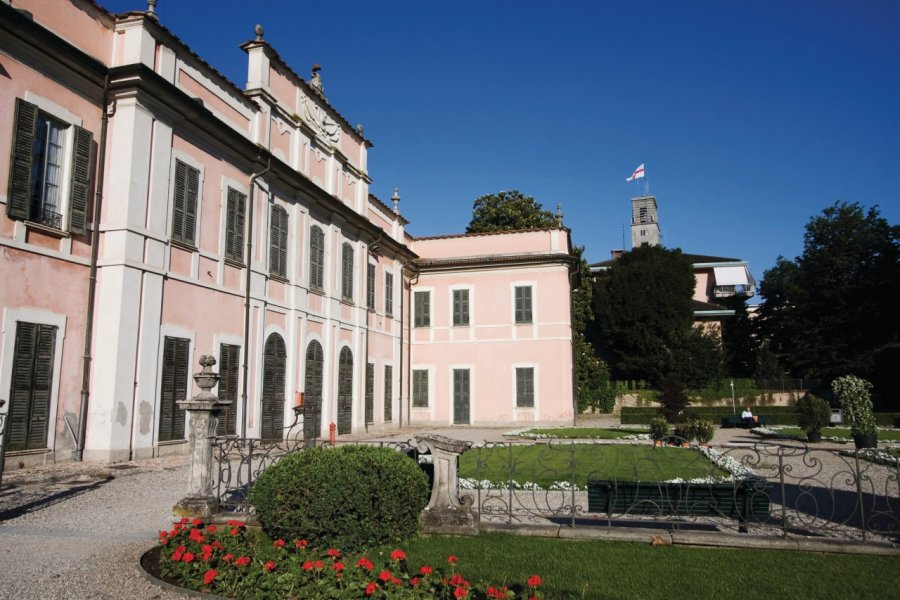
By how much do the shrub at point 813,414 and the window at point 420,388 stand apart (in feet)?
48.3

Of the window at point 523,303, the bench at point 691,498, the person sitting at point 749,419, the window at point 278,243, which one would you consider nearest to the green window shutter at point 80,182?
the window at point 278,243

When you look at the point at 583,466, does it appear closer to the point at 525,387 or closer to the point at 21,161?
the point at 21,161

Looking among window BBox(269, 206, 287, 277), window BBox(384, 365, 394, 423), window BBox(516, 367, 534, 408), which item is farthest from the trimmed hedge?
window BBox(269, 206, 287, 277)

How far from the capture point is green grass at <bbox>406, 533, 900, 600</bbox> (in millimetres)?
4945

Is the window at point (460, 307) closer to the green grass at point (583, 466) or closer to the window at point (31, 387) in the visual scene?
the green grass at point (583, 466)

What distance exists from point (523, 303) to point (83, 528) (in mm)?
22578

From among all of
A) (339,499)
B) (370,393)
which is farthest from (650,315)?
(339,499)

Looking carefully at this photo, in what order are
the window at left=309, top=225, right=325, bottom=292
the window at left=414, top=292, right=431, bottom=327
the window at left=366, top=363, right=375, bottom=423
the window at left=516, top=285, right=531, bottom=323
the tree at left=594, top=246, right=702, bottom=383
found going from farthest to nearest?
the tree at left=594, top=246, right=702, bottom=383 < the window at left=414, top=292, right=431, bottom=327 < the window at left=516, top=285, right=531, bottom=323 < the window at left=366, top=363, right=375, bottom=423 < the window at left=309, top=225, right=325, bottom=292

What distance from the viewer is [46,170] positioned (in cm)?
1166

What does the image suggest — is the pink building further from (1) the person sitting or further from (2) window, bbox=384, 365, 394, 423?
(1) the person sitting

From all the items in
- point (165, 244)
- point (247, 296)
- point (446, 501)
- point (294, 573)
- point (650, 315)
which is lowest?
point (294, 573)

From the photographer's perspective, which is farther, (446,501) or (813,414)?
(813,414)

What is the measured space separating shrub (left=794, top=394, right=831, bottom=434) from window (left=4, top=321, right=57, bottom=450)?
19746mm

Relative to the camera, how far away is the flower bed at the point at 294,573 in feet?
14.7
